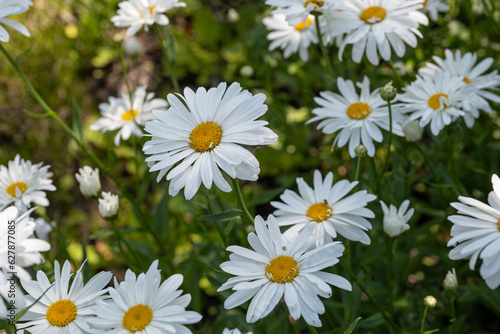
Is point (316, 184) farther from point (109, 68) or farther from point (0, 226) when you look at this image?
point (109, 68)

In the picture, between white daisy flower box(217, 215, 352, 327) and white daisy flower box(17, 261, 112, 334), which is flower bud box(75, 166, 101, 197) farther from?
white daisy flower box(217, 215, 352, 327)

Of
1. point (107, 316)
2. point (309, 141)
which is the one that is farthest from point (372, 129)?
point (309, 141)

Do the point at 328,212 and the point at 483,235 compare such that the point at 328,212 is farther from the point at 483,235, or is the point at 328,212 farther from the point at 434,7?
the point at 434,7

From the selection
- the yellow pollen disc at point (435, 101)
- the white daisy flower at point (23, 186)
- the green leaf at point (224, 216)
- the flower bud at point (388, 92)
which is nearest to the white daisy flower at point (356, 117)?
the yellow pollen disc at point (435, 101)

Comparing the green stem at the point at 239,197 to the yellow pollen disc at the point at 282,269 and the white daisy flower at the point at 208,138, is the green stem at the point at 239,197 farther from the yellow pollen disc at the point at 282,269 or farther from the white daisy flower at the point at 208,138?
the yellow pollen disc at the point at 282,269

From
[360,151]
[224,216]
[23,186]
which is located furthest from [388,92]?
[23,186]

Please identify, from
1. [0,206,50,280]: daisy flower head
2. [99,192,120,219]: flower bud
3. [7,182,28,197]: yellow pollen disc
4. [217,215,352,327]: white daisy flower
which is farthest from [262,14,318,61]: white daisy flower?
[0,206,50,280]: daisy flower head
